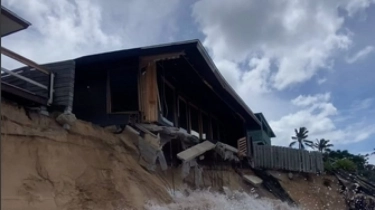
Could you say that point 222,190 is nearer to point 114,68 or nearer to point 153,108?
point 153,108

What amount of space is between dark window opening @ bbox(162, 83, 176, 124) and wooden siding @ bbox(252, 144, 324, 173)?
8.47 m

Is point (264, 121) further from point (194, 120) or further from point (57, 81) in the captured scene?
point (57, 81)

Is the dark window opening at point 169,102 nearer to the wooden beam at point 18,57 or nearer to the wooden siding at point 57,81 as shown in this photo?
the wooden siding at point 57,81

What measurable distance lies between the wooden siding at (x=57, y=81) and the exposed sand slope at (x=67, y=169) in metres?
0.66

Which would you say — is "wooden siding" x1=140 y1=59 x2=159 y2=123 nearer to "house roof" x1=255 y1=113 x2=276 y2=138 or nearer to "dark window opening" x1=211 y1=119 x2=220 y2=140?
"dark window opening" x1=211 y1=119 x2=220 y2=140

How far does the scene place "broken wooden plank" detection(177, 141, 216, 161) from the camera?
9880 mm

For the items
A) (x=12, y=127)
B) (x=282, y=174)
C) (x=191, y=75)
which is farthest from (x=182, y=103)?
(x=282, y=174)

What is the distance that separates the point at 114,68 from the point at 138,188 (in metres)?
3.10

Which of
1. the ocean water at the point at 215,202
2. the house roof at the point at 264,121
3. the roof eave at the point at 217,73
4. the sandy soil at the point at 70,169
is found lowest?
the ocean water at the point at 215,202

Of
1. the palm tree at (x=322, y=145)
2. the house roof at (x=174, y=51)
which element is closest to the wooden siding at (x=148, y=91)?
the house roof at (x=174, y=51)

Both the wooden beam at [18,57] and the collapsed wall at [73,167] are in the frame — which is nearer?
the collapsed wall at [73,167]

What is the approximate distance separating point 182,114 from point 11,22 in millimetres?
6565

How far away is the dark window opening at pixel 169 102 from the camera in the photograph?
10.8 meters

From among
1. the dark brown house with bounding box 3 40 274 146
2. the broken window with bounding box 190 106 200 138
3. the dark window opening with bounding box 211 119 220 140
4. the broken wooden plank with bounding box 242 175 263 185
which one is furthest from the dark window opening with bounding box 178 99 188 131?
the broken wooden plank with bounding box 242 175 263 185
